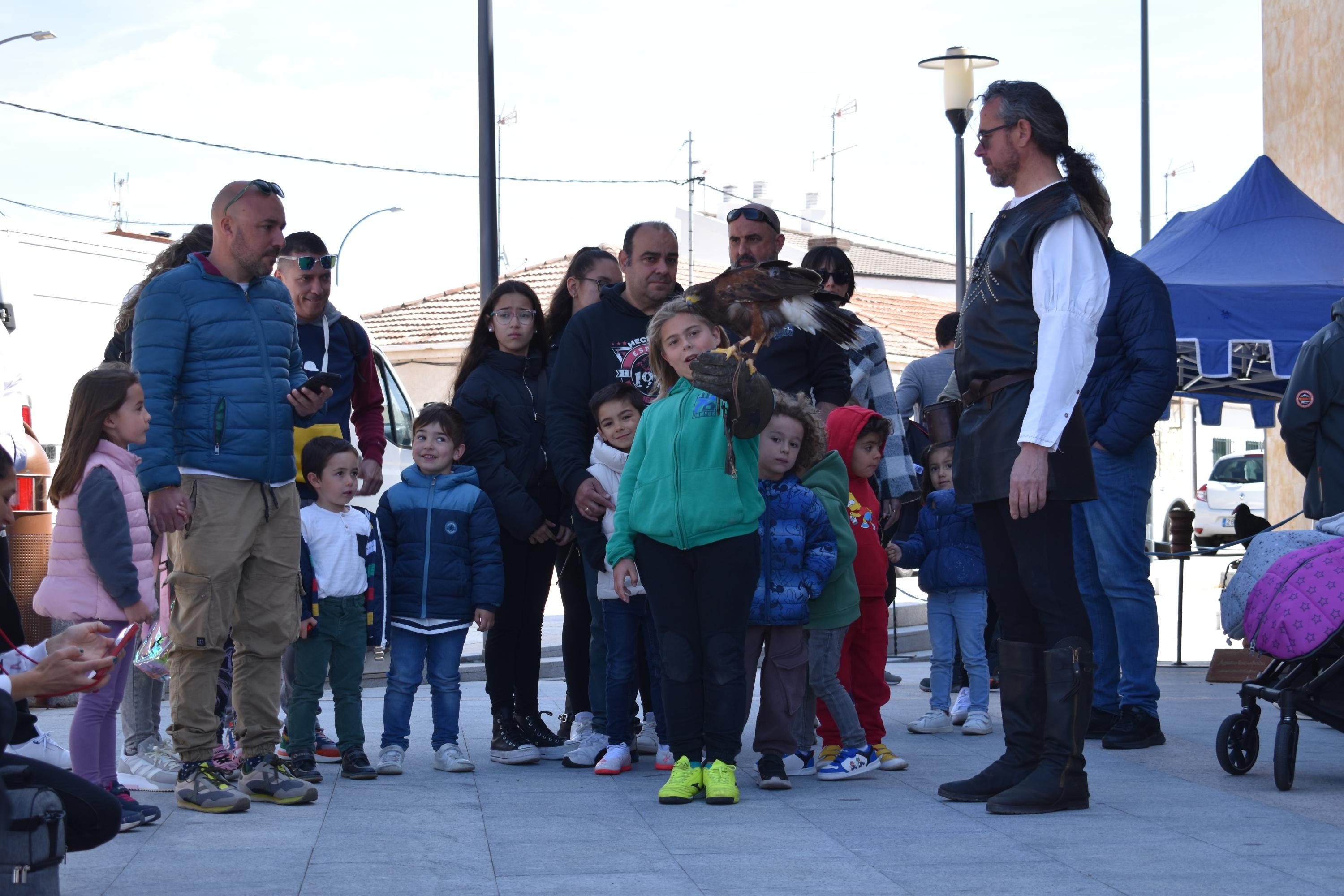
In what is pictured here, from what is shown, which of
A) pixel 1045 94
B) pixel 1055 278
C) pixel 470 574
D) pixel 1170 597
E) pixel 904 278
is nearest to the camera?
pixel 1055 278

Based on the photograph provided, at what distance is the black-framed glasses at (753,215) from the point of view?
6148mm

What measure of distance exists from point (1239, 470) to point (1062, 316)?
78.7 ft

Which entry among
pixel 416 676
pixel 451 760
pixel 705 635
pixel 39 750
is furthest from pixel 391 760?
pixel 39 750

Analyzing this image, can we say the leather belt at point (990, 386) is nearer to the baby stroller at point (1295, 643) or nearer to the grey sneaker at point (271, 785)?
the baby stroller at point (1295, 643)

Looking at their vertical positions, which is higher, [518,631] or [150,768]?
[518,631]

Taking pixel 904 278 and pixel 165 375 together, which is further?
pixel 904 278

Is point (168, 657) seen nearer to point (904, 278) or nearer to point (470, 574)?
point (470, 574)

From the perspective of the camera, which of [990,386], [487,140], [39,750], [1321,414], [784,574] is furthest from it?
[487,140]

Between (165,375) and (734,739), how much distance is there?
7.33 feet

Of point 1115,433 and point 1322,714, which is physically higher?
point 1115,433

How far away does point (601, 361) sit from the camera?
6102 millimetres

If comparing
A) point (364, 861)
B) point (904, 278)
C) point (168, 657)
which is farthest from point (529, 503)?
point (904, 278)

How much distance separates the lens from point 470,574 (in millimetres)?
5941

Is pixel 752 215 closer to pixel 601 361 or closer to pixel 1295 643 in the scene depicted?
pixel 601 361
